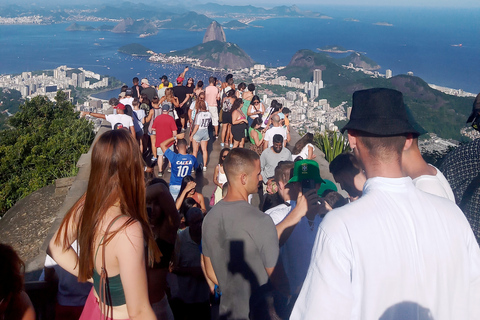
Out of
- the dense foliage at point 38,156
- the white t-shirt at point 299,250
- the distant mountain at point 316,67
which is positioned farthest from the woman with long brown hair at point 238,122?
the distant mountain at point 316,67

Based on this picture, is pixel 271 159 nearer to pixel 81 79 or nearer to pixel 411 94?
pixel 411 94

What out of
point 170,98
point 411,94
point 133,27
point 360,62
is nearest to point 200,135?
point 170,98

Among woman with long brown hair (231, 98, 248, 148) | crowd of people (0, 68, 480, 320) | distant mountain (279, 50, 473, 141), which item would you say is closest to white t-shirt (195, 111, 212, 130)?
woman with long brown hair (231, 98, 248, 148)

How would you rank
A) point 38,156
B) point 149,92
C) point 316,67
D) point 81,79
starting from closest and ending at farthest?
point 149,92, point 38,156, point 316,67, point 81,79

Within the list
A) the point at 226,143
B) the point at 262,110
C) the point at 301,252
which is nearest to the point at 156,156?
the point at 226,143

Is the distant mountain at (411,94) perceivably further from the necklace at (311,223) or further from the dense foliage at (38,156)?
the dense foliage at (38,156)

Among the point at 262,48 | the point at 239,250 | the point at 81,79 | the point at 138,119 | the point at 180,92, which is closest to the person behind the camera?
the point at 239,250

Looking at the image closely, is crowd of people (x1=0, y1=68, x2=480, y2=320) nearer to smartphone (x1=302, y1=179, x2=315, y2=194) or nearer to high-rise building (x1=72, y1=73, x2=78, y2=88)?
smartphone (x1=302, y1=179, x2=315, y2=194)
